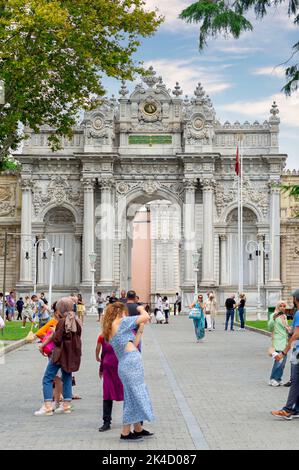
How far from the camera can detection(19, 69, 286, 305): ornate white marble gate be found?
58875mm

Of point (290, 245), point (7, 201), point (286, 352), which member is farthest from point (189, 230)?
point (286, 352)

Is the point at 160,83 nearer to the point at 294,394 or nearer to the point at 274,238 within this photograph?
the point at 274,238

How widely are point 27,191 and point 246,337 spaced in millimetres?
29323

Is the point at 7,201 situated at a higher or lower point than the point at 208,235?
higher

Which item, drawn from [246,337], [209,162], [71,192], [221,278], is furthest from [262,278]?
[246,337]

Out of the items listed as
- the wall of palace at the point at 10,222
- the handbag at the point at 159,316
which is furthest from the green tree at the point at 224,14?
the wall of palace at the point at 10,222

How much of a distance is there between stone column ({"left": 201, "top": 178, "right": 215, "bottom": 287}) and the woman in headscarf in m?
45.0

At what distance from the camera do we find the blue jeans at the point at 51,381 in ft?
44.4

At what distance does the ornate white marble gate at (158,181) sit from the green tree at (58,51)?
29136mm

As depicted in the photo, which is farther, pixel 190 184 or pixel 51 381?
pixel 190 184

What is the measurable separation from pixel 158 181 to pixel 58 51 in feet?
107

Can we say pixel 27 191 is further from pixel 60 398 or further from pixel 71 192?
pixel 60 398

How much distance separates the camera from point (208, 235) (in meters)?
58.8

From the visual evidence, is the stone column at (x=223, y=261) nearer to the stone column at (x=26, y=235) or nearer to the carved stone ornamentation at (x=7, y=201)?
the stone column at (x=26, y=235)
